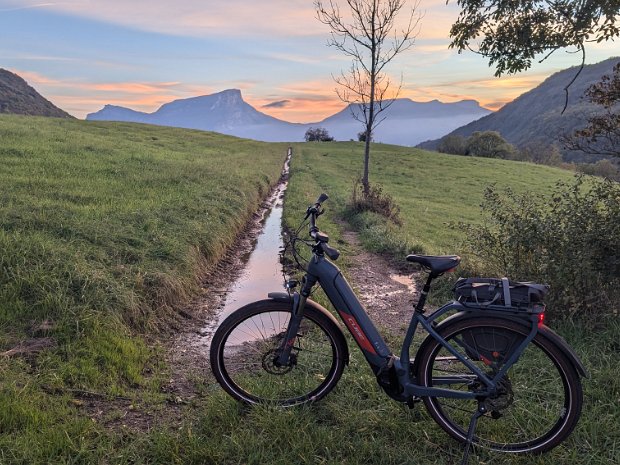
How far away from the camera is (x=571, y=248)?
18.0 feet

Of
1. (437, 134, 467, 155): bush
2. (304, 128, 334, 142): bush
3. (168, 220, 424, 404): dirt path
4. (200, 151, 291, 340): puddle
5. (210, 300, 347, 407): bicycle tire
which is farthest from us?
(304, 128, 334, 142): bush

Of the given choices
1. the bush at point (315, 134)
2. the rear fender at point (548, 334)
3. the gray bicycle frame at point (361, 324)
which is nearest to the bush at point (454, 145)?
the bush at point (315, 134)

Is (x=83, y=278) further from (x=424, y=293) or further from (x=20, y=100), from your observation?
A: (x=20, y=100)

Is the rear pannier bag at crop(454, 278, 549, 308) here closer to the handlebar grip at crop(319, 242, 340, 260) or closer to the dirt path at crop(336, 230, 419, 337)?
the handlebar grip at crop(319, 242, 340, 260)

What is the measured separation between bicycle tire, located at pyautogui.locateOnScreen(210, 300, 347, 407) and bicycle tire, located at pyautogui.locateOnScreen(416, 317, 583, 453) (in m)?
0.89

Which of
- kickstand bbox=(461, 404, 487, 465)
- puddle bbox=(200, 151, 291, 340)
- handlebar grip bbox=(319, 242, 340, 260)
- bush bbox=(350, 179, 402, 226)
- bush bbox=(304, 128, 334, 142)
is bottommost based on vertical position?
puddle bbox=(200, 151, 291, 340)

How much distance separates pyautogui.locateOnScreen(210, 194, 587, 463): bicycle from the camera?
3.21 m

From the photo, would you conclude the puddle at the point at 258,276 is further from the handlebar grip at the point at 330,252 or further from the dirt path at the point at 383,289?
the handlebar grip at the point at 330,252

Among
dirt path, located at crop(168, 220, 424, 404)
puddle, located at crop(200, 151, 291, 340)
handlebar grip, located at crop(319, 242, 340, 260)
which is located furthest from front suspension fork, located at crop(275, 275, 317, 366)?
puddle, located at crop(200, 151, 291, 340)

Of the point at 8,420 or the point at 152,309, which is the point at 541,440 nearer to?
the point at 8,420

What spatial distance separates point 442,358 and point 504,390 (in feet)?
1.67

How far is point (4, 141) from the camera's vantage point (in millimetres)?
18109

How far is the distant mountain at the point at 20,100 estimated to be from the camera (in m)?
135

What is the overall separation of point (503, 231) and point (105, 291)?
19.4 ft
